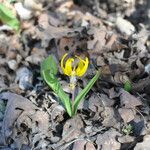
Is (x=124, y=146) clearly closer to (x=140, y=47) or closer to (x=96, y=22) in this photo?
(x=140, y=47)

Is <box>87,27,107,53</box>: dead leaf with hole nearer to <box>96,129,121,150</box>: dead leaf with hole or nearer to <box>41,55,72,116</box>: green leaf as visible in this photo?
<box>41,55,72,116</box>: green leaf

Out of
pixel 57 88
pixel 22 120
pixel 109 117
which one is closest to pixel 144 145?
pixel 109 117

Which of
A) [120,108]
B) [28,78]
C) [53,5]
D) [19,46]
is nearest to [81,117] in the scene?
[120,108]

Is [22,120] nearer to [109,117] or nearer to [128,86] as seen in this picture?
[109,117]

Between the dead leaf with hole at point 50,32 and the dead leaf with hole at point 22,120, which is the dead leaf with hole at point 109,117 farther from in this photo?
the dead leaf with hole at point 50,32

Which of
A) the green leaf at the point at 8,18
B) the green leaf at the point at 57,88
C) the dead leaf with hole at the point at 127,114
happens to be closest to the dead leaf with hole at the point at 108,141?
the dead leaf with hole at the point at 127,114

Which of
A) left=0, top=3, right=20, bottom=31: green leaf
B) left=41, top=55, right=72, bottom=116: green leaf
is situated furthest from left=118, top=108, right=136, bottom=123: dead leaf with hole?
left=0, top=3, right=20, bottom=31: green leaf
